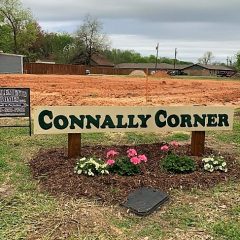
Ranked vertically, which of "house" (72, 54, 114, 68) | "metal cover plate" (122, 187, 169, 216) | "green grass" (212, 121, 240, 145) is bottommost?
"metal cover plate" (122, 187, 169, 216)

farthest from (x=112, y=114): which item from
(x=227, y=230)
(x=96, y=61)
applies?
(x=96, y=61)

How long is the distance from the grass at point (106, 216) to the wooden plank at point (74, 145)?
80 cm

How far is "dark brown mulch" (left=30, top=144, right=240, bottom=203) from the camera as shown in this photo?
4652 mm

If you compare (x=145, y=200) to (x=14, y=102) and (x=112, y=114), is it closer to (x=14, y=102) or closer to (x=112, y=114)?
(x=112, y=114)

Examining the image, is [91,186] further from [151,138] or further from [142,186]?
[151,138]

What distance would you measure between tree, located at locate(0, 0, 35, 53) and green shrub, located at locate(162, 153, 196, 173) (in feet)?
205

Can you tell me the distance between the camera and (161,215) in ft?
13.7

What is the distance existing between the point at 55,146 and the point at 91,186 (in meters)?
2.49

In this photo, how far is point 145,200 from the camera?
4.38m

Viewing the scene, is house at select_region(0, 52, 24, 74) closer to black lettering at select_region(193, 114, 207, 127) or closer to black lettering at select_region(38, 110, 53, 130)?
black lettering at select_region(38, 110, 53, 130)

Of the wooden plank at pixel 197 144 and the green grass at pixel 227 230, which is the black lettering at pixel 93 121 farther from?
the green grass at pixel 227 230

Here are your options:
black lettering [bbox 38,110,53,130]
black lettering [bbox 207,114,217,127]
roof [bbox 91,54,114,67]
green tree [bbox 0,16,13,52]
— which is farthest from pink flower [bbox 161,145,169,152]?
roof [bbox 91,54,114,67]

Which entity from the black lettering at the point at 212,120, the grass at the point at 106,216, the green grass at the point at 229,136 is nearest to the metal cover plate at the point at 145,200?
the grass at the point at 106,216

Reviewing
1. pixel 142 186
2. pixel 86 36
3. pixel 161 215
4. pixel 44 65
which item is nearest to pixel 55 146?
pixel 142 186
